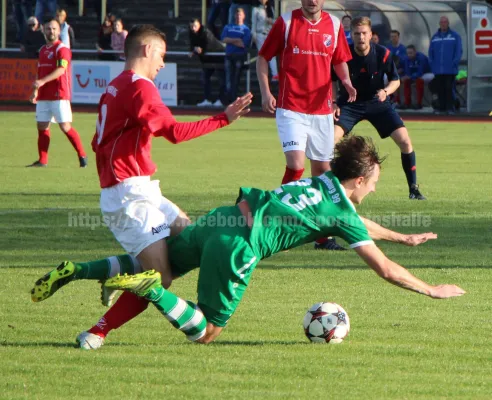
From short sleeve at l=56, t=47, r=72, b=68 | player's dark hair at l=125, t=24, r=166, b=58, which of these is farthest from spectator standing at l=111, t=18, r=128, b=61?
player's dark hair at l=125, t=24, r=166, b=58

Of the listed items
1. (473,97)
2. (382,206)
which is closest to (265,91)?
(382,206)

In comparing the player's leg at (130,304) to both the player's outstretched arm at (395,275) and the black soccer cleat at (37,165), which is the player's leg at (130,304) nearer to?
the player's outstretched arm at (395,275)

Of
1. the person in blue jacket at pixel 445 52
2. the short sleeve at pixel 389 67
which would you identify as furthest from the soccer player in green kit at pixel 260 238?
the person in blue jacket at pixel 445 52

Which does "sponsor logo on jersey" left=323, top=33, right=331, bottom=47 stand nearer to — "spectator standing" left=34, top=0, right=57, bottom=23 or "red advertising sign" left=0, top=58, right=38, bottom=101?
"red advertising sign" left=0, top=58, right=38, bottom=101

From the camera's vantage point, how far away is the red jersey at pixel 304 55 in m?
9.57

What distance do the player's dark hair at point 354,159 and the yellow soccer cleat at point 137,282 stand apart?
1166 mm

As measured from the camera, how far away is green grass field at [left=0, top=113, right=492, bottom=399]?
495 centimetres

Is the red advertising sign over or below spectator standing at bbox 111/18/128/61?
below

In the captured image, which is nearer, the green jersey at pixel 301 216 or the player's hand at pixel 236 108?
the green jersey at pixel 301 216

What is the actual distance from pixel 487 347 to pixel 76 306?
8.78 feet

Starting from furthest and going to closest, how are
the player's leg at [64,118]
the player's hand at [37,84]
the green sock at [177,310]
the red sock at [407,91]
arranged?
the red sock at [407,91] < the player's leg at [64,118] < the player's hand at [37,84] < the green sock at [177,310]

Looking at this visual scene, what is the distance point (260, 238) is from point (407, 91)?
2474 cm

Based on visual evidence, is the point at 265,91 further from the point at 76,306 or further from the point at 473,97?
the point at 473,97

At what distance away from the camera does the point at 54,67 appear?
16.0 meters
